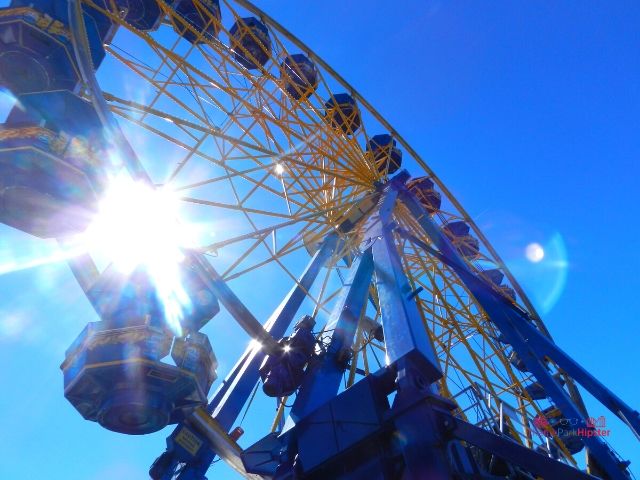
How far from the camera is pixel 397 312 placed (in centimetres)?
642

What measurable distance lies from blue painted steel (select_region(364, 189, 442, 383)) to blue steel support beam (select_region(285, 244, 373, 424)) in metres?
0.68

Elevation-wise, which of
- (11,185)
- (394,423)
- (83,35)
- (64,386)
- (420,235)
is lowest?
(394,423)

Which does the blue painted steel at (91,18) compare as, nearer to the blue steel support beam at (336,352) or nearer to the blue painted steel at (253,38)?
the blue painted steel at (253,38)

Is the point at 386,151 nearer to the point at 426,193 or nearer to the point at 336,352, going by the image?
the point at 426,193

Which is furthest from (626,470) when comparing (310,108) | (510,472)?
(310,108)

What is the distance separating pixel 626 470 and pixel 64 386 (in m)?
8.82

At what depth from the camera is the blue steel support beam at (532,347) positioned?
843cm

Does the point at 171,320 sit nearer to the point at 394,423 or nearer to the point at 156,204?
the point at 156,204

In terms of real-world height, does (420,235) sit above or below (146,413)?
above

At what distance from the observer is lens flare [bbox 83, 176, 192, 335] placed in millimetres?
6164

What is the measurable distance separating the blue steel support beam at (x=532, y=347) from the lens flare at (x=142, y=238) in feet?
19.4

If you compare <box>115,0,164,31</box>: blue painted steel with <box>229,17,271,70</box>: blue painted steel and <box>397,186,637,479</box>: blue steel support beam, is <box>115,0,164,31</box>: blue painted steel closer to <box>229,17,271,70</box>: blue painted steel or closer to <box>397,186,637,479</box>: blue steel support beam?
<box>229,17,271,70</box>: blue painted steel

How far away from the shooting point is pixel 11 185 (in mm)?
5691

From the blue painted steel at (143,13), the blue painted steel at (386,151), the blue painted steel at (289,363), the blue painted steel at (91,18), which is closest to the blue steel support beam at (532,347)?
the blue painted steel at (289,363)
